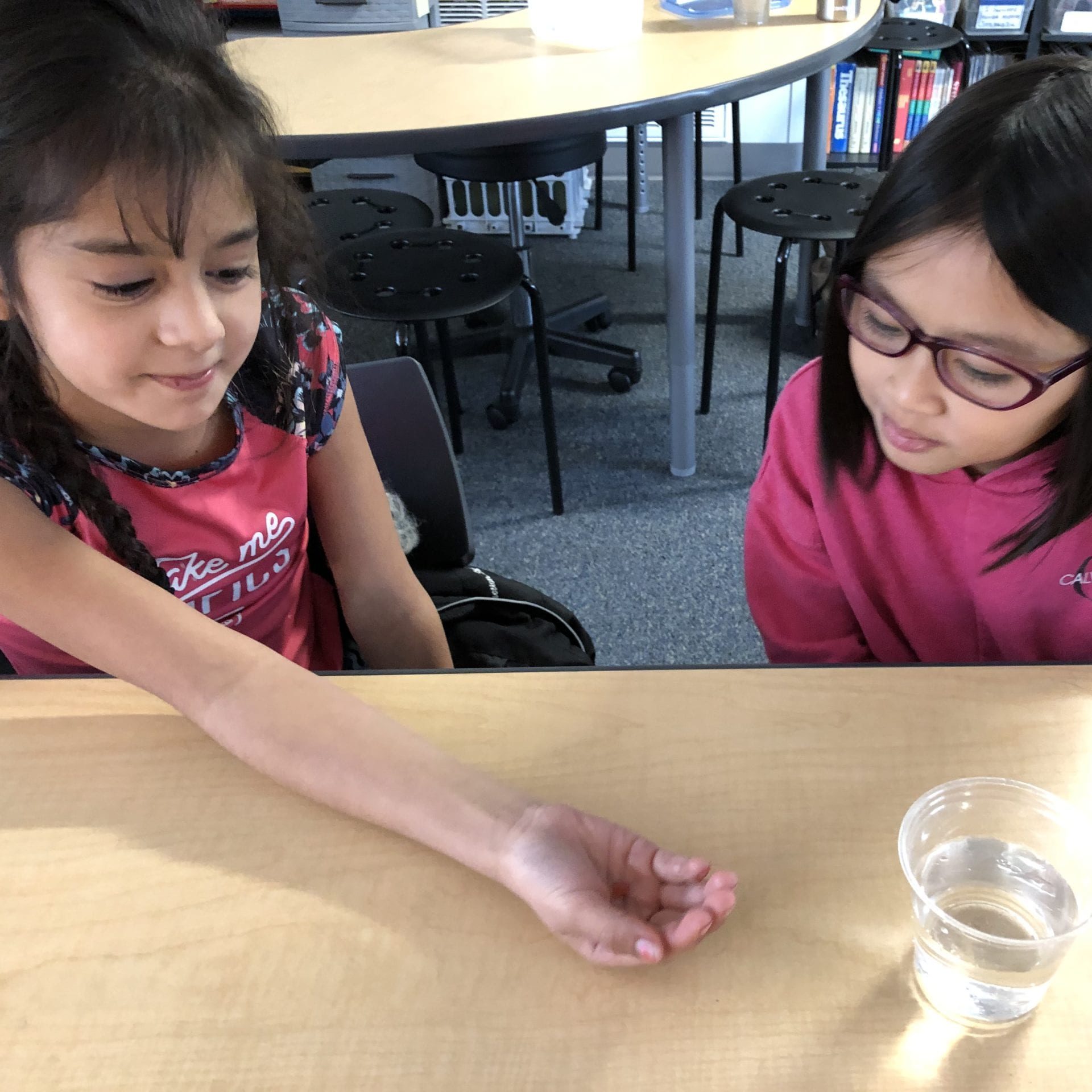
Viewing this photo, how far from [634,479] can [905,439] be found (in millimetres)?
1422

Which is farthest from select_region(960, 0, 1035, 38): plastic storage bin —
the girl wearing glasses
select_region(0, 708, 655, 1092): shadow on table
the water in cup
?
select_region(0, 708, 655, 1092): shadow on table

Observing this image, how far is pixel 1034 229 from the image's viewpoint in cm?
66

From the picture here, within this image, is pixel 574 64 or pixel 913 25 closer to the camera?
pixel 574 64

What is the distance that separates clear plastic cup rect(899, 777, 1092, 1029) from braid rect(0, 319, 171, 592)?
0.65m

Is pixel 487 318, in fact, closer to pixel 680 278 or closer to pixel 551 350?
pixel 551 350

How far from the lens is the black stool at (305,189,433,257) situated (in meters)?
2.10

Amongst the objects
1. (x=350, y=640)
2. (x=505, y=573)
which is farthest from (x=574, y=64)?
(x=350, y=640)

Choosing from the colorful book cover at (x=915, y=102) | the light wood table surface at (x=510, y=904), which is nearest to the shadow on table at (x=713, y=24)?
the colorful book cover at (x=915, y=102)

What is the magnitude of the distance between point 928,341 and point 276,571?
624mm

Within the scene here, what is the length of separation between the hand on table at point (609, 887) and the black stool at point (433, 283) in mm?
1288

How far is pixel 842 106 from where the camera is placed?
3346 millimetres

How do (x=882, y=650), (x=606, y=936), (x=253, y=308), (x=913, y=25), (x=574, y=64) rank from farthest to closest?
(x=913, y=25), (x=574, y=64), (x=882, y=650), (x=253, y=308), (x=606, y=936)

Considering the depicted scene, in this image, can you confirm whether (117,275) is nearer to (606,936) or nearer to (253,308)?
(253,308)

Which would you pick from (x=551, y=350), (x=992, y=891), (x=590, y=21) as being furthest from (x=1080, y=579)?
(x=551, y=350)
